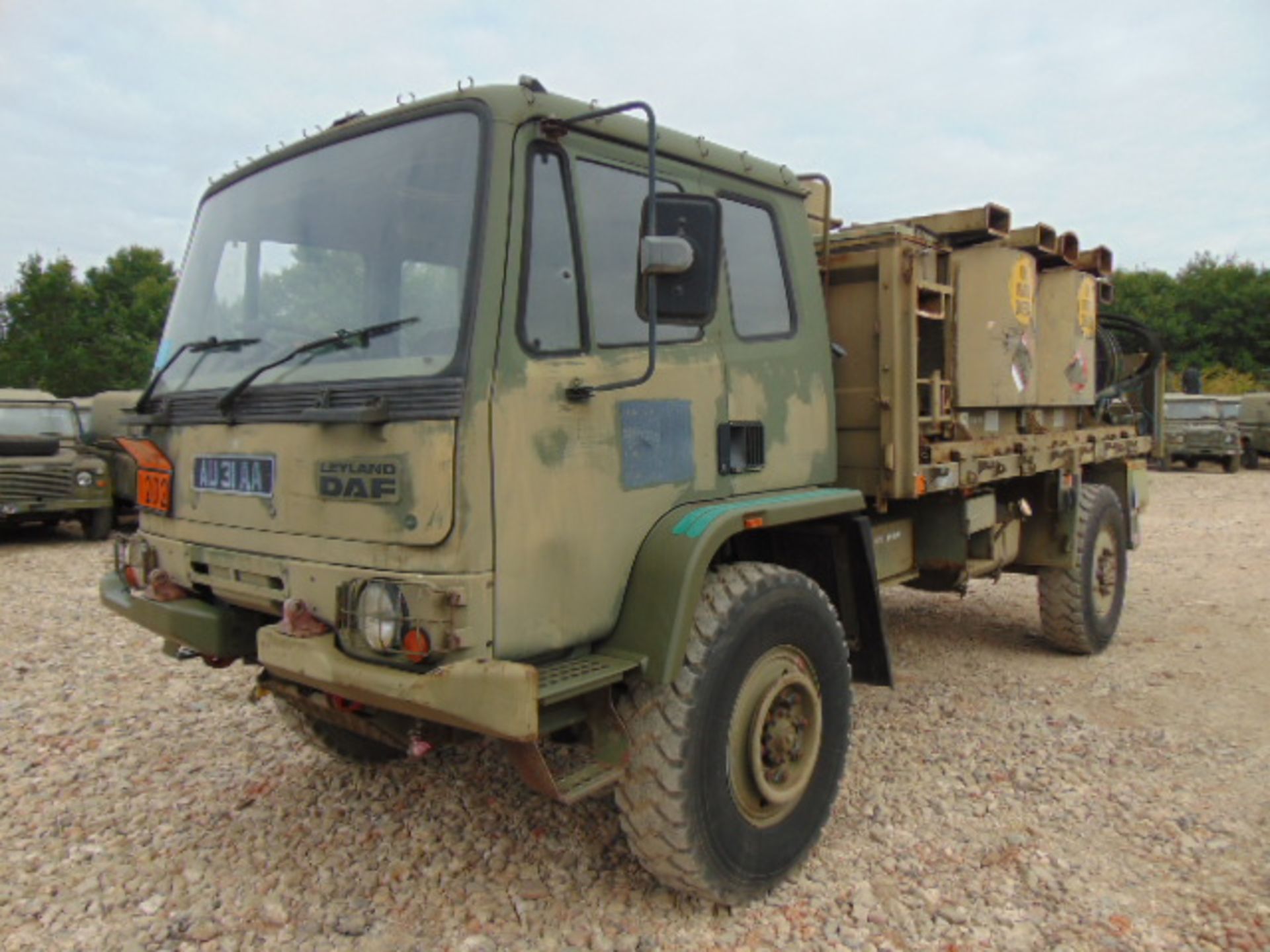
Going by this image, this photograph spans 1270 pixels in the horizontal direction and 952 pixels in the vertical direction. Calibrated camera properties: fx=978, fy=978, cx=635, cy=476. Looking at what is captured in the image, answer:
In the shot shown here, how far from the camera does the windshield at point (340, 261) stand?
271 centimetres

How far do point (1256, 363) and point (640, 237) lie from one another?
3824cm

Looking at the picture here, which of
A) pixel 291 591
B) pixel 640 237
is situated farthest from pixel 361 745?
pixel 640 237

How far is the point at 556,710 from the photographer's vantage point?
2814 millimetres

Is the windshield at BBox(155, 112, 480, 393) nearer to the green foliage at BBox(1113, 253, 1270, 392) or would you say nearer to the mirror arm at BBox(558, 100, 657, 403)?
the mirror arm at BBox(558, 100, 657, 403)

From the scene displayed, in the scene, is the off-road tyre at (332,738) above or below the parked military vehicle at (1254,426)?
below

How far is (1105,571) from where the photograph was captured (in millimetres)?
6266

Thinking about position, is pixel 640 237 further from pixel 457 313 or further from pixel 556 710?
pixel 556 710

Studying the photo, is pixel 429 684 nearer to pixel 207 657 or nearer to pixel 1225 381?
pixel 207 657

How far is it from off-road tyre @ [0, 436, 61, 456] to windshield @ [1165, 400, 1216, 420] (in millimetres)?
21197

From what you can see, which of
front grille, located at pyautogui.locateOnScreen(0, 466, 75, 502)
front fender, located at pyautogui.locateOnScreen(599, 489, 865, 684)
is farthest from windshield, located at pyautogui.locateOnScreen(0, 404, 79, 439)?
front fender, located at pyautogui.locateOnScreen(599, 489, 865, 684)

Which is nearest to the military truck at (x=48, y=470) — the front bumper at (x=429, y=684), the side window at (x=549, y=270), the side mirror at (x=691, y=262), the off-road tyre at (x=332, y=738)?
the off-road tyre at (x=332, y=738)

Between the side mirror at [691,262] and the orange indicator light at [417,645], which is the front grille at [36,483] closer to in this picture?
the orange indicator light at [417,645]

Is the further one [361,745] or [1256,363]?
[1256,363]

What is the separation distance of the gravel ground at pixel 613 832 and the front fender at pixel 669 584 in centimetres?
90
